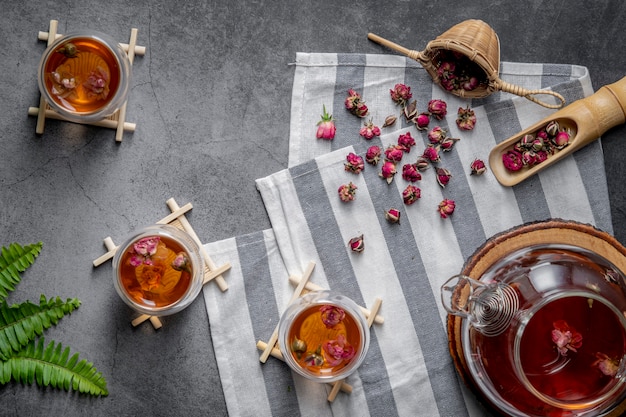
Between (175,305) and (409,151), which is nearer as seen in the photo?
(175,305)

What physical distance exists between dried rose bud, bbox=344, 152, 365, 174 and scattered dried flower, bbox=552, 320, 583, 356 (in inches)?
27.0

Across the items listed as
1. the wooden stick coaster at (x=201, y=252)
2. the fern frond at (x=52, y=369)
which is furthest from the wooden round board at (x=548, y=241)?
the fern frond at (x=52, y=369)

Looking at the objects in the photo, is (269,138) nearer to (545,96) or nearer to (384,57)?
(384,57)

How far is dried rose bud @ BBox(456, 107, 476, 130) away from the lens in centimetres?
163

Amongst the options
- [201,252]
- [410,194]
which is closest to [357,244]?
[410,194]

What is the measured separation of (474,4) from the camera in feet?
5.49

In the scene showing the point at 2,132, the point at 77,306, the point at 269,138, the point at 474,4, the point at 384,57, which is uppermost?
the point at 474,4

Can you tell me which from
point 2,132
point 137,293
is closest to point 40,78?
point 2,132

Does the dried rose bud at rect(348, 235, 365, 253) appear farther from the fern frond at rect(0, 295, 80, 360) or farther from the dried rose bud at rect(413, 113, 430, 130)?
the fern frond at rect(0, 295, 80, 360)

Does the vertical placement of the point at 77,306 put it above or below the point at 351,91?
below

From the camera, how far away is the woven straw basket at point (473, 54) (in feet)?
4.99

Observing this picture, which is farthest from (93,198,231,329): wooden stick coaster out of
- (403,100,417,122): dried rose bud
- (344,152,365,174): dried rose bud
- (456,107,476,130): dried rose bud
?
(456,107,476,130): dried rose bud

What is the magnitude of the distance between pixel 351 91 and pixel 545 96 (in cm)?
52

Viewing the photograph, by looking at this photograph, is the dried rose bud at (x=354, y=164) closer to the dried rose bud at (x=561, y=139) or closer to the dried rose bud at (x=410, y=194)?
the dried rose bud at (x=410, y=194)
